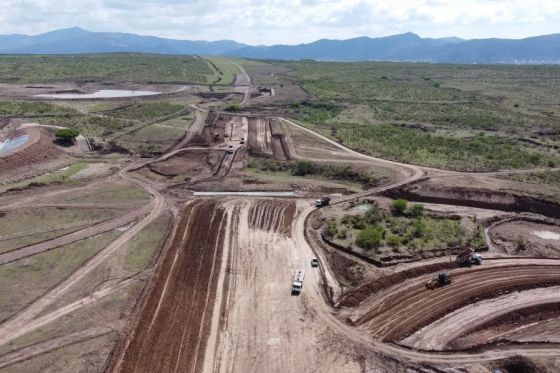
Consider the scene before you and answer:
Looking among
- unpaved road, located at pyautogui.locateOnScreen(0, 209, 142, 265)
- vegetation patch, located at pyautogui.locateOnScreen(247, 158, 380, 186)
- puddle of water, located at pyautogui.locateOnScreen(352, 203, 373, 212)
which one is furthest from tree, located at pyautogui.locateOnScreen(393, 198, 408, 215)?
unpaved road, located at pyautogui.locateOnScreen(0, 209, 142, 265)

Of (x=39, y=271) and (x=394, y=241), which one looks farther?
(x=394, y=241)

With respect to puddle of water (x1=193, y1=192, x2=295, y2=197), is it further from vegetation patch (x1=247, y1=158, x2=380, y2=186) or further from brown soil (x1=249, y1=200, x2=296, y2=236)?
vegetation patch (x1=247, y1=158, x2=380, y2=186)

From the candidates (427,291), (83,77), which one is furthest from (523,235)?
(83,77)

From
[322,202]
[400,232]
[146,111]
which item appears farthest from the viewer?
[146,111]

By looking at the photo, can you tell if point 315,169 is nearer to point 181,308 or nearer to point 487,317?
point 181,308

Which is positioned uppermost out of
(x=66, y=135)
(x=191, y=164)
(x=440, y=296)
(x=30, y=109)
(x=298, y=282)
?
(x=30, y=109)

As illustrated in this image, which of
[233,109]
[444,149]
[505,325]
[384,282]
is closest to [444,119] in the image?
[444,149]
